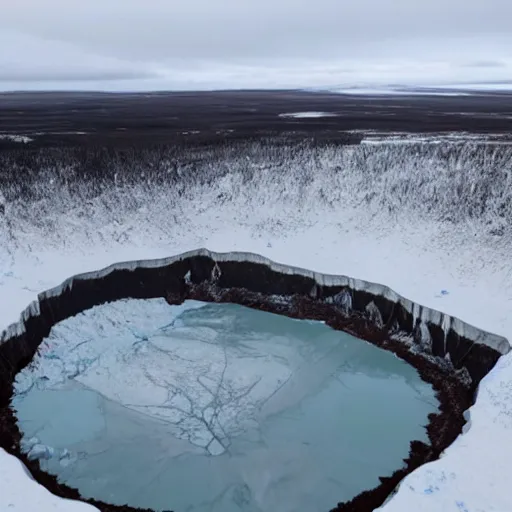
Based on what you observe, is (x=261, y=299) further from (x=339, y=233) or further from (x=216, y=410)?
(x=216, y=410)

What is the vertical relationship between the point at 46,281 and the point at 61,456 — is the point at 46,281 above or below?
above

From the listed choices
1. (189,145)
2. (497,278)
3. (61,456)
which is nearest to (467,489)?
(61,456)

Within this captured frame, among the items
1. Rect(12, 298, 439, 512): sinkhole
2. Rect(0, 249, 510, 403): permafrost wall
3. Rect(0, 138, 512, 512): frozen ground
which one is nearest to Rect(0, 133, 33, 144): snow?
Rect(0, 138, 512, 512): frozen ground

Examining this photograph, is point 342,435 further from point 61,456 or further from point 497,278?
point 497,278

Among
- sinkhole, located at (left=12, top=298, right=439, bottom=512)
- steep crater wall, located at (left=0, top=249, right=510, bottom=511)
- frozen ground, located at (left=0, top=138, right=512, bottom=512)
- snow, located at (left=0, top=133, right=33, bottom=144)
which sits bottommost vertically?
sinkhole, located at (left=12, top=298, right=439, bottom=512)

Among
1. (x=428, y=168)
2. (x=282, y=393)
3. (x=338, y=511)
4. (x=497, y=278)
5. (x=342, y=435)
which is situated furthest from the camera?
(x=428, y=168)

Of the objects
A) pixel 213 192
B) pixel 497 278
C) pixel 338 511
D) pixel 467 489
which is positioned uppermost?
pixel 213 192

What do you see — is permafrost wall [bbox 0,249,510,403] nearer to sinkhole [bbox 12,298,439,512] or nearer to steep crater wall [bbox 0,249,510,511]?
steep crater wall [bbox 0,249,510,511]

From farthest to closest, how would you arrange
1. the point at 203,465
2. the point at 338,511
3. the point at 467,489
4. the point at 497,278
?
the point at 497,278
the point at 203,465
the point at 338,511
the point at 467,489
